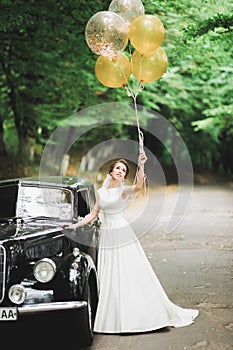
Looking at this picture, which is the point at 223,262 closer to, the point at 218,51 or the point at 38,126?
the point at 218,51

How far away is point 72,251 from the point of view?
566cm

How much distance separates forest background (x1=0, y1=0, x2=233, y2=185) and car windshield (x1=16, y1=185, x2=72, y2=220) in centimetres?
575

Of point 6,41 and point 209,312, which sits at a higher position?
point 6,41

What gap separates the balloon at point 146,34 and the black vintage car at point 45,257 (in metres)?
1.98

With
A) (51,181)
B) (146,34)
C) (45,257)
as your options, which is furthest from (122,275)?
(146,34)

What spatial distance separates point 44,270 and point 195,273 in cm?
408

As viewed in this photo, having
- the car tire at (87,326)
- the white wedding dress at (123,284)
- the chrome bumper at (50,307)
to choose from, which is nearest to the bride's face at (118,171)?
the white wedding dress at (123,284)

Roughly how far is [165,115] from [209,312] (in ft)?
66.9

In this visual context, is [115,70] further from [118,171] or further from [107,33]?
[118,171]

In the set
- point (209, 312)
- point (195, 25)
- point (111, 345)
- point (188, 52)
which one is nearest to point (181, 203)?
point (188, 52)

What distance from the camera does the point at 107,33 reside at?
6812mm

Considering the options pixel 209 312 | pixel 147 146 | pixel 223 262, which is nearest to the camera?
pixel 209 312

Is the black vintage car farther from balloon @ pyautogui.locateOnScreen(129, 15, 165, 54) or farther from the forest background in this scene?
the forest background

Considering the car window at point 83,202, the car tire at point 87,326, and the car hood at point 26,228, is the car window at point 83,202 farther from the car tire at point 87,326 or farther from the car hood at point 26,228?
the car tire at point 87,326
